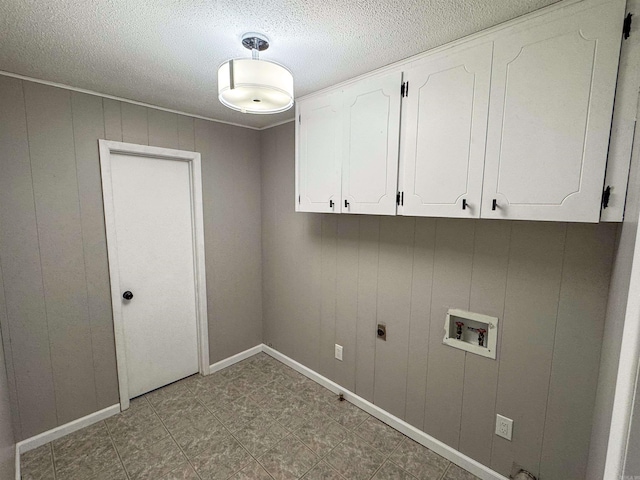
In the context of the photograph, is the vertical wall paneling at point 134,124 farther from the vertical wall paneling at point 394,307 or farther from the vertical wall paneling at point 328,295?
the vertical wall paneling at point 394,307

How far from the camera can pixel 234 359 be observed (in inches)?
117

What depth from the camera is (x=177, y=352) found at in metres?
2.65

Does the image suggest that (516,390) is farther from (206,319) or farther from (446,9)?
(206,319)

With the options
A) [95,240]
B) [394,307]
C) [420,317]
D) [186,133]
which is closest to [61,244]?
[95,240]

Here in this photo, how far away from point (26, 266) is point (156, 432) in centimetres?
140

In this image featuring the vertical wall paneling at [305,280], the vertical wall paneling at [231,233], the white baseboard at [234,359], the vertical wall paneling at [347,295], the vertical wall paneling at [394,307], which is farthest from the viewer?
the white baseboard at [234,359]

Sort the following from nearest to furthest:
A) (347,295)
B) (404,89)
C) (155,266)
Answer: (404,89), (347,295), (155,266)

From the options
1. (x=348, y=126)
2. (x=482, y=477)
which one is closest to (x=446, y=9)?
(x=348, y=126)

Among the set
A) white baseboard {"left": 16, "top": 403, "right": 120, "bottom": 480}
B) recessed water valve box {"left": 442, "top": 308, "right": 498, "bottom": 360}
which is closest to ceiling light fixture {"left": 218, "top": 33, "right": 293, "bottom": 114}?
recessed water valve box {"left": 442, "top": 308, "right": 498, "bottom": 360}

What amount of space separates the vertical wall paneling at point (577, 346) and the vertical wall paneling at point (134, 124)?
279cm

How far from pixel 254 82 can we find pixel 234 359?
8.72 feet

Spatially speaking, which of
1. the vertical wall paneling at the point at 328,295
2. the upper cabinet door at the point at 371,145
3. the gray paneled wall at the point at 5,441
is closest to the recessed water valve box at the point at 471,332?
the upper cabinet door at the point at 371,145

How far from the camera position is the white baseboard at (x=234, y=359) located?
2.82 metres

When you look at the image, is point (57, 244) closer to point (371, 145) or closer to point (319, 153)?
point (319, 153)
